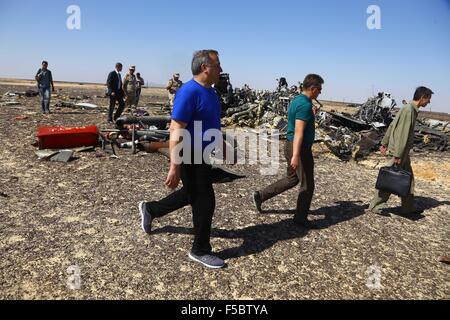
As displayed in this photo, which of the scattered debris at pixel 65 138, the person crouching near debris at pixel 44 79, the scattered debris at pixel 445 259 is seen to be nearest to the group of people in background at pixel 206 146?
the scattered debris at pixel 445 259

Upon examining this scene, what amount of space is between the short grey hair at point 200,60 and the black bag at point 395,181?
3648mm

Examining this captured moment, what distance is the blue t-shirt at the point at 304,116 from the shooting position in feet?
16.0

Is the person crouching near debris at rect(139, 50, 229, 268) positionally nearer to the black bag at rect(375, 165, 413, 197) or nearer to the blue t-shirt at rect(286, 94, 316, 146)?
the blue t-shirt at rect(286, 94, 316, 146)

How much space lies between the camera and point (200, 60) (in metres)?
3.81

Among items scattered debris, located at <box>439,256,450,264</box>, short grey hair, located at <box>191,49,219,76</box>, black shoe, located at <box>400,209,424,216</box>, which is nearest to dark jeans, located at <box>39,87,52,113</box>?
short grey hair, located at <box>191,49,219,76</box>

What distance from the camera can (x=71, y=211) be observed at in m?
5.38

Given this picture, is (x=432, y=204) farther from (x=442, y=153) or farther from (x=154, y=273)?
(x=442, y=153)

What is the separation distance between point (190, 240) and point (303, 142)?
2.07 metres

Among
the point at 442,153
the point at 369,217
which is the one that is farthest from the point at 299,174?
the point at 442,153

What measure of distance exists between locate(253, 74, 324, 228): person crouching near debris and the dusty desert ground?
514 millimetres

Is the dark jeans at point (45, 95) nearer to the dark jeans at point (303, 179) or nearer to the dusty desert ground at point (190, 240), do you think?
the dusty desert ground at point (190, 240)

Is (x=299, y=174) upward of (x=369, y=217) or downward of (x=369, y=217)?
upward

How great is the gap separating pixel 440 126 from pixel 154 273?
18.3m

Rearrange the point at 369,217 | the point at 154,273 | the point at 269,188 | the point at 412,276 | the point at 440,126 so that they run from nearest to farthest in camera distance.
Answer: the point at 154,273 < the point at 412,276 < the point at 269,188 < the point at 369,217 < the point at 440,126
